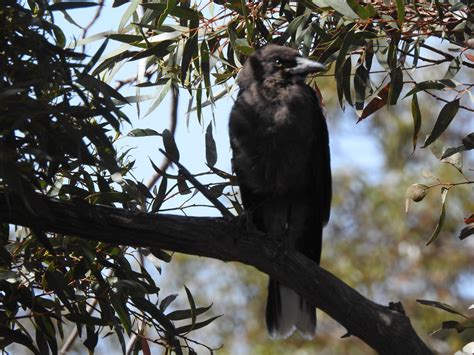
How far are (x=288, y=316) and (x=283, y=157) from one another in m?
0.70

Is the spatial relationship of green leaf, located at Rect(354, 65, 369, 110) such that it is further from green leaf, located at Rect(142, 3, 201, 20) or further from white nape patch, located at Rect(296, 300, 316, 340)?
white nape patch, located at Rect(296, 300, 316, 340)

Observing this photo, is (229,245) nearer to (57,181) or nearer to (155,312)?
(155,312)

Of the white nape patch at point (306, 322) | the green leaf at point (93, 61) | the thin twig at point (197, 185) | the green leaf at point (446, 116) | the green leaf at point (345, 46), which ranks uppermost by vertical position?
→ the green leaf at point (345, 46)

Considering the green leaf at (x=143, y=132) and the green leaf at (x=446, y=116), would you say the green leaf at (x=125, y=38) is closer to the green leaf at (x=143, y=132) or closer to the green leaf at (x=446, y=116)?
the green leaf at (x=143, y=132)

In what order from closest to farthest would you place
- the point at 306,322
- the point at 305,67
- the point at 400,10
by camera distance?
the point at 400,10, the point at 305,67, the point at 306,322

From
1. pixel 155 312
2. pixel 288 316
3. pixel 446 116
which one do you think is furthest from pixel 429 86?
pixel 288 316

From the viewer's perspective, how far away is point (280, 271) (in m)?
2.85

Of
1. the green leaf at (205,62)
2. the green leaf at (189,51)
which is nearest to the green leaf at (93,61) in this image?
the green leaf at (189,51)

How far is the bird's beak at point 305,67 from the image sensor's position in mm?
3362

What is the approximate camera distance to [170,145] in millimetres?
2947

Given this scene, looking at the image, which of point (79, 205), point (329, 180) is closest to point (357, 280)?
point (329, 180)

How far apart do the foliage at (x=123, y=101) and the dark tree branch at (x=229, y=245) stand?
7cm

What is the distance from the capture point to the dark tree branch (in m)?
2.59

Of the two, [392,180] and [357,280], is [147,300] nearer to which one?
[357,280]
